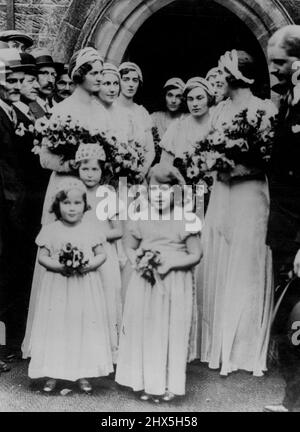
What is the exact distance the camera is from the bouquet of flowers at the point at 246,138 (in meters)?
4.49

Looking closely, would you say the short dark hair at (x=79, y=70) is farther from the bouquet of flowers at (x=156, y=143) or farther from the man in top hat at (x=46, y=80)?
the bouquet of flowers at (x=156, y=143)

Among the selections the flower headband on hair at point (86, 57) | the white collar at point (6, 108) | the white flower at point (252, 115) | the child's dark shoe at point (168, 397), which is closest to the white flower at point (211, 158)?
the white flower at point (252, 115)

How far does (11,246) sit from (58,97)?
3.48 ft

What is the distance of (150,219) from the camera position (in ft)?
14.7

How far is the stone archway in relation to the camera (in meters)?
4.63

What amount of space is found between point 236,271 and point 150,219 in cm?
68

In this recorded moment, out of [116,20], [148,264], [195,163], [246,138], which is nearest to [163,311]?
[148,264]

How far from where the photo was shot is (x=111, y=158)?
4570 mm

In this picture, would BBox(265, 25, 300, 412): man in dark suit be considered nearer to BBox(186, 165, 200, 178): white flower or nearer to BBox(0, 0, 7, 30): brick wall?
BBox(186, 165, 200, 178): white flower

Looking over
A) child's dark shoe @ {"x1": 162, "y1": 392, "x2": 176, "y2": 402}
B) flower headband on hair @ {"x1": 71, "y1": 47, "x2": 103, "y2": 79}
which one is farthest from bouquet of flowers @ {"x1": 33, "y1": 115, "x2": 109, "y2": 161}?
child's dark shoe @ {"x1": 162, "y1": 392, "x2": 176, "y2": 402}

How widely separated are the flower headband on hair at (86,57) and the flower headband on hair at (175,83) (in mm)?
473
